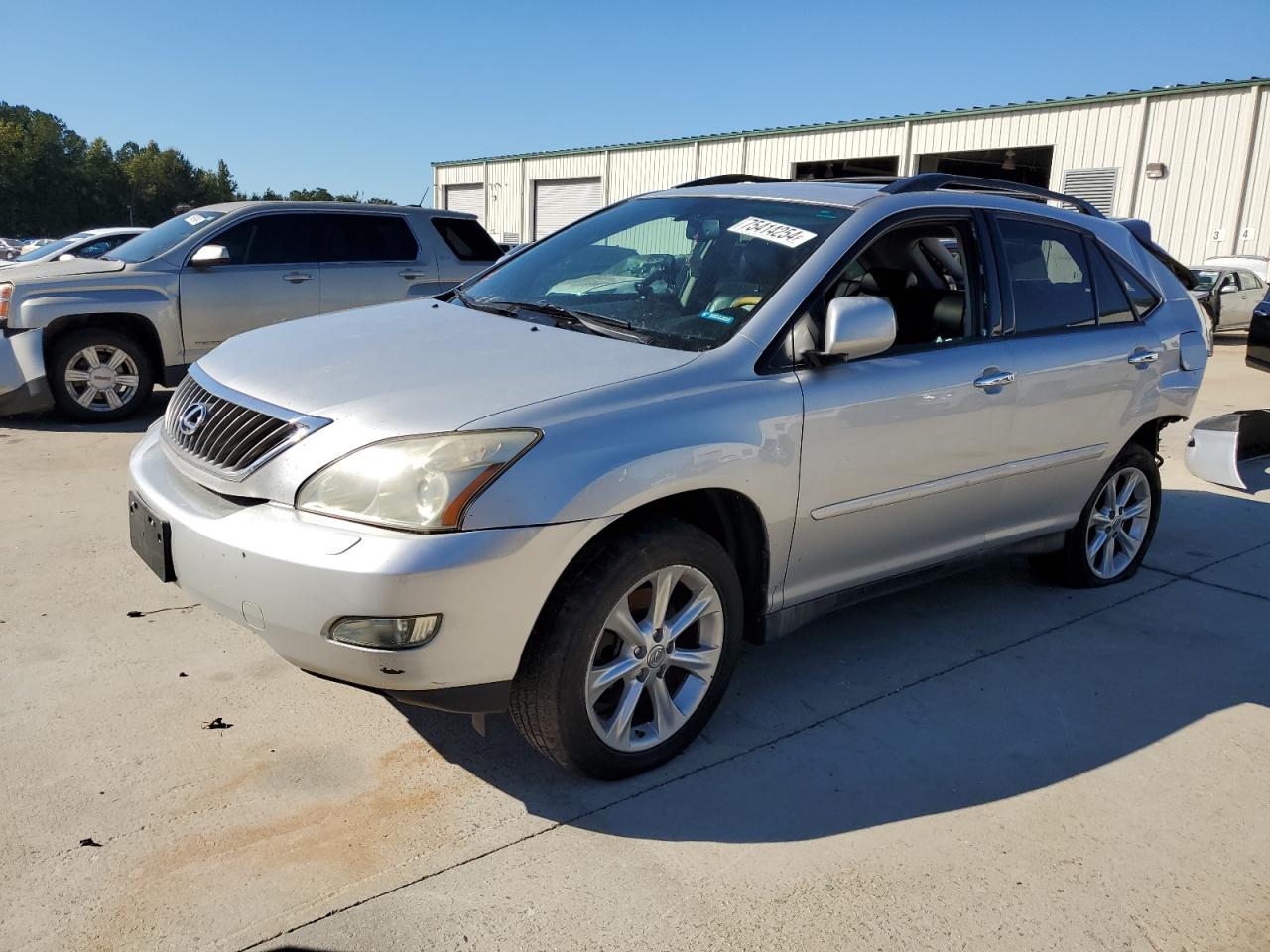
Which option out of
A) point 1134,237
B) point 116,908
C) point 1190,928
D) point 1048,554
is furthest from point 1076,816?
point 1134,237

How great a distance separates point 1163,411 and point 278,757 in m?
4.05

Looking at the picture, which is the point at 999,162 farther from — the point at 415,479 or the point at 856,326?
the point at 415,479

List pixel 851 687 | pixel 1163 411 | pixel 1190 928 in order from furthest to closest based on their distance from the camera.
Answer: pixel 1163 411 → pixel 851 687 → pixel 1190 928

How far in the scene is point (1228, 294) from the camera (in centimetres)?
1844

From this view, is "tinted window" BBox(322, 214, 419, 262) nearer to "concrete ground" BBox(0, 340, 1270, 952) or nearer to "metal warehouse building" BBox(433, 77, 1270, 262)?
"concrete ground" BBox(0, 340, 1270, 952)

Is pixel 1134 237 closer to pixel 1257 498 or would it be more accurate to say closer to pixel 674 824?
Answer: pixel 1257 498

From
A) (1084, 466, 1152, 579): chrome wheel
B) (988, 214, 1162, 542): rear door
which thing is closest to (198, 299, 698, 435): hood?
(988, 214, 1162, 542): rear door

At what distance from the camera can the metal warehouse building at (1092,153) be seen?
68.0 feet

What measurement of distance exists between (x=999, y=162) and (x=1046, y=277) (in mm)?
24302

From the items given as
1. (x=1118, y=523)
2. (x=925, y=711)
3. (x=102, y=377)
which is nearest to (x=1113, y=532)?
(x=1118, y=523)

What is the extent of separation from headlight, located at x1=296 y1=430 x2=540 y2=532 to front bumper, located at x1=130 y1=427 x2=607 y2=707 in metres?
0.04

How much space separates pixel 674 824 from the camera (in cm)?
282

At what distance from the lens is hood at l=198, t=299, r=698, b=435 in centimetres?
273

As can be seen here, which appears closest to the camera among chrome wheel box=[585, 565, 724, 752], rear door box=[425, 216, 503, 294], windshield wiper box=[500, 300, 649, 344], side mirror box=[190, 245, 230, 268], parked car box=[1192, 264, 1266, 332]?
chrome wheel box=[585, 565, 724, 752]
